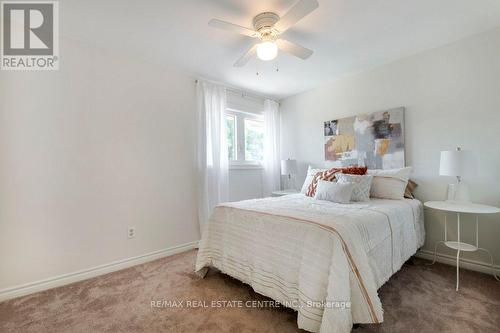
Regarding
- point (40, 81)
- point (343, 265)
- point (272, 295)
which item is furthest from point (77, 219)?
point (343, 265)

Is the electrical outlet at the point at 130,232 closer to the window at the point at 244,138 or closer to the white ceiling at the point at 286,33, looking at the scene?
the window at the point at 244,138

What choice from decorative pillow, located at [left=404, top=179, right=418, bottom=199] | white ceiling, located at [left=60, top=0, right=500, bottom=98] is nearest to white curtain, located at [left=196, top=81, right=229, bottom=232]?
white ceiling, located at [left=60, top=0, right=500, bottom=98]

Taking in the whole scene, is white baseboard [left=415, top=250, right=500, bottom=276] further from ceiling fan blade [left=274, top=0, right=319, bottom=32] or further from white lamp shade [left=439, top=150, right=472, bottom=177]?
ceiling fan blade [left=274, top=0, right=319, bottom=32]

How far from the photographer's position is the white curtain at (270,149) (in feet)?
13.3

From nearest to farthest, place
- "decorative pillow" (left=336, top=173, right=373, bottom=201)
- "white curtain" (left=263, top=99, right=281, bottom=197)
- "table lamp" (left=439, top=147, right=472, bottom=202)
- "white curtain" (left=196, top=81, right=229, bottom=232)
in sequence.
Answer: "table lamp" (left=439, top=147, right=472, bottom=202)
"decorative pillow" (left=336, top=173, right=373, bottom=201)
"white curtain" (left=196, top=81, right=229, bottom=232)
"white curtain" (left=263, top=99, right=281, bottom=197)

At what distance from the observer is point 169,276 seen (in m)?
2.31

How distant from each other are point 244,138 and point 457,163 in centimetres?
269

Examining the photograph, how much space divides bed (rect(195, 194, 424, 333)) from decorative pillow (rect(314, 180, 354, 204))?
0.11 metres

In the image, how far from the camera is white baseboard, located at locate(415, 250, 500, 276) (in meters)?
2.24

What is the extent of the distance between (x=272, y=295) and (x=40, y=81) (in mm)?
A: 2703

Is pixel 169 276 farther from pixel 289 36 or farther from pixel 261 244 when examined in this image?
pixel 289 36

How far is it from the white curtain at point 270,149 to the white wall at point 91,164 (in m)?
1.36

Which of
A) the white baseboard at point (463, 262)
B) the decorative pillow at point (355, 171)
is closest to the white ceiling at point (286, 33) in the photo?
the decorative pillow at point (355, 171)

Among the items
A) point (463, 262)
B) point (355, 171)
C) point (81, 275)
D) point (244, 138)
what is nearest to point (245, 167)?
point (244, 138)
